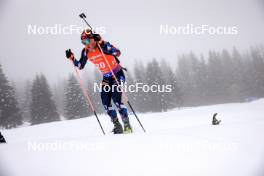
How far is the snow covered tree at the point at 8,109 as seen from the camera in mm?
34781

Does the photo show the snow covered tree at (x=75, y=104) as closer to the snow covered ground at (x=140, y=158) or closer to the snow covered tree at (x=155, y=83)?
the snow covered tree at (x=155, y=83)

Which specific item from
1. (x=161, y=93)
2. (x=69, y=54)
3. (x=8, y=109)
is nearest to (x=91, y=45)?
(x=69, y=54)

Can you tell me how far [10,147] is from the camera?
411cm

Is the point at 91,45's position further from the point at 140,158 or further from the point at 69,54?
the point at 140,158

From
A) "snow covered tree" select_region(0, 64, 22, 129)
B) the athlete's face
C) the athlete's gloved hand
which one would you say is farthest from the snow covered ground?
"snow covered tree" select_region(0, 64, 22, 129)

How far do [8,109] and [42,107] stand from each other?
18.1 ft

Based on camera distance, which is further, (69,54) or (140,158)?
(69,54)

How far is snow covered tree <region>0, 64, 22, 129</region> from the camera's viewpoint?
34781 millimetres

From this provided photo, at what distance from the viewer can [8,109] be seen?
115 feet

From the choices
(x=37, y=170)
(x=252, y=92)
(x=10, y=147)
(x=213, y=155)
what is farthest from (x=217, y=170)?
(x=252, y=92)

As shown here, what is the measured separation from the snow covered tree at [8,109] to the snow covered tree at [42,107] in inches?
126

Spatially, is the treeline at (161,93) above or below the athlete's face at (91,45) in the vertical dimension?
below

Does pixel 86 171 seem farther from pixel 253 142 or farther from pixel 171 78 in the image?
pixel 171 78

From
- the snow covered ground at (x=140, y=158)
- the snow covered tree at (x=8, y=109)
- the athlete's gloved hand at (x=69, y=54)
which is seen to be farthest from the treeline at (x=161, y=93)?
the snow covered ground at (x=140, y=158)
